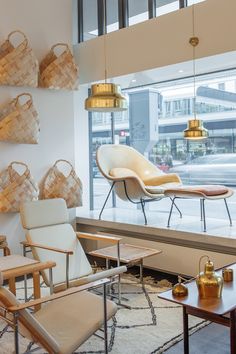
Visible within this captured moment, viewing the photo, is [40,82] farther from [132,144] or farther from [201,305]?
[201,305]

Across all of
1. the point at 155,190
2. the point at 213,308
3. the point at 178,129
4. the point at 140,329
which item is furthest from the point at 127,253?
the point at 178,129

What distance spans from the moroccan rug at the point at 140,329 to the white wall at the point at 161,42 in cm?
283

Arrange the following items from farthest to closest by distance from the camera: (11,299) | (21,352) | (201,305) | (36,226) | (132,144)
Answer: (132,144)
(36,226)
(21,352)
(201,305)
(11,299)

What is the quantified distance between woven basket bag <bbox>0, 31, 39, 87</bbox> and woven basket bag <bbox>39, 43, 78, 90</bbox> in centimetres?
24

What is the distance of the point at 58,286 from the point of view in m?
3.63

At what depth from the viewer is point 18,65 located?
4.79 m

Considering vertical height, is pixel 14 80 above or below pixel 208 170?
above

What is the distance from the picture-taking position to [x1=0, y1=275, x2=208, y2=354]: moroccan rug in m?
3.02

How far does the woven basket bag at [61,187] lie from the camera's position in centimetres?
528

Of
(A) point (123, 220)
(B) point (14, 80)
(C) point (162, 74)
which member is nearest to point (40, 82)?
(B) point (14, 80)

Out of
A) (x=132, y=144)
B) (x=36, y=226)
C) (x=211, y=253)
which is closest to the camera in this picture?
(x=36, y=226)

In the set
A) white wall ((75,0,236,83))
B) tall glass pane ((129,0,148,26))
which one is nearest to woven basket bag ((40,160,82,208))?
white wall ((75,0,236,83))

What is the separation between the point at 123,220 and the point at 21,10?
10.2ft

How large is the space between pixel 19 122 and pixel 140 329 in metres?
2.80
